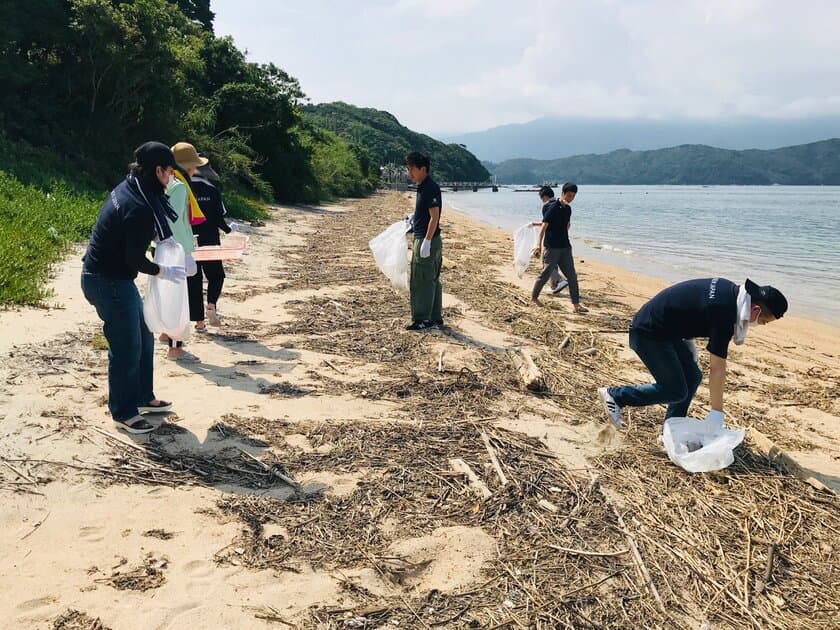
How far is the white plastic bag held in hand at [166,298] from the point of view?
425cm

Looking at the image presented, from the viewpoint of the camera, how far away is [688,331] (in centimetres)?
412

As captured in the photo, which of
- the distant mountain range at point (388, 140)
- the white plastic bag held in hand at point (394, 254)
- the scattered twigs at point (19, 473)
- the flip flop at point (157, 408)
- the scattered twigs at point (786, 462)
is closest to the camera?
the scattered twigs at point (19, 473)

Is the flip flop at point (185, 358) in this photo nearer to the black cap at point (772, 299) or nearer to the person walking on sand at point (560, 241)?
the black cap at point (772, 299)

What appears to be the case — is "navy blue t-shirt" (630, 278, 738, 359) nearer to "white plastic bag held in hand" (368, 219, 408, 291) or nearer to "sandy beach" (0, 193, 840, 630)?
"sandy beach" (0, 193, 840, 630)

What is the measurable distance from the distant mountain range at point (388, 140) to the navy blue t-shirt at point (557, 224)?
113m

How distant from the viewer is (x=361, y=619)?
2.50m

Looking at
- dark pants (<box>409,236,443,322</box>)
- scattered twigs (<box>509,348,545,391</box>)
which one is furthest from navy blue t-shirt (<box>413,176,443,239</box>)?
scattered twigs (<box>509,348,545,391</box>)


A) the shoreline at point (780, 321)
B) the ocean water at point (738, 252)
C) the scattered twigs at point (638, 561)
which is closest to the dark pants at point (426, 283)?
the scattered twigs at point (638, 561)

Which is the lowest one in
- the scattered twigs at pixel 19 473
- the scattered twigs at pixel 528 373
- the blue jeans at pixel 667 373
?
the scattered twigs at pixel 528 373

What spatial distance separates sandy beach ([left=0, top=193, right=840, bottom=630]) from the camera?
264cm

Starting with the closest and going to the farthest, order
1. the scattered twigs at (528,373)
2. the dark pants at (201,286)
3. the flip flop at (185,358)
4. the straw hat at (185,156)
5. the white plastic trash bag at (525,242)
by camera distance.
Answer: the scattered twigs at (528,373) < the flip flop at (185,358) < the straw hat at (185,156) < the dark pants at (201,286) < the white plastic trash bag at (525,242)

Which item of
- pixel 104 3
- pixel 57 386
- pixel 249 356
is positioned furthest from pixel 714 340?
pixel 104 3

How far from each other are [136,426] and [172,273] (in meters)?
1.06

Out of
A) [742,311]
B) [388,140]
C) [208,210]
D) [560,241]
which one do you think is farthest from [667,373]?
A: [388,140]
